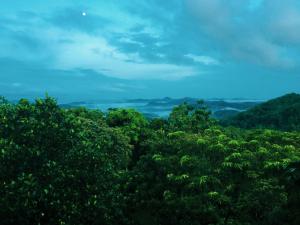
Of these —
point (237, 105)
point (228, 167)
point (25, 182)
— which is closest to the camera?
point (25, 182)

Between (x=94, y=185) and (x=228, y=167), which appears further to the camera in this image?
(x=228, y=167)

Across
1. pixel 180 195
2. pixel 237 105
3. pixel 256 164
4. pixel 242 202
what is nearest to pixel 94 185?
pixel 180 195

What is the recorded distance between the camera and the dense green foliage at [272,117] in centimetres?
7750

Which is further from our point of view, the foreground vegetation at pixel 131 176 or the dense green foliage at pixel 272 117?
the dense green foliage at pixel 272 117

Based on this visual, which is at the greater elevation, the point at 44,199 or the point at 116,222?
the point at 44,199

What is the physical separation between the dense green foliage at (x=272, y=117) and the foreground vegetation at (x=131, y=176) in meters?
42.1

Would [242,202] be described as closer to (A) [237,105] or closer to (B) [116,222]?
(B) [116,222]

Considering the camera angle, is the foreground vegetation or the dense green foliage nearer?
the foreground vegetation

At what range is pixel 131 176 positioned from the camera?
91.1 ft

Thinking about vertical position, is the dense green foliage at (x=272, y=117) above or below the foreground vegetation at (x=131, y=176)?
above

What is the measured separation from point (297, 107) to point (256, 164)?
199ft

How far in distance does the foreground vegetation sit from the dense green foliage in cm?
4205

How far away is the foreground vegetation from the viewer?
2114cm

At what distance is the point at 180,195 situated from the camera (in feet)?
83.4
